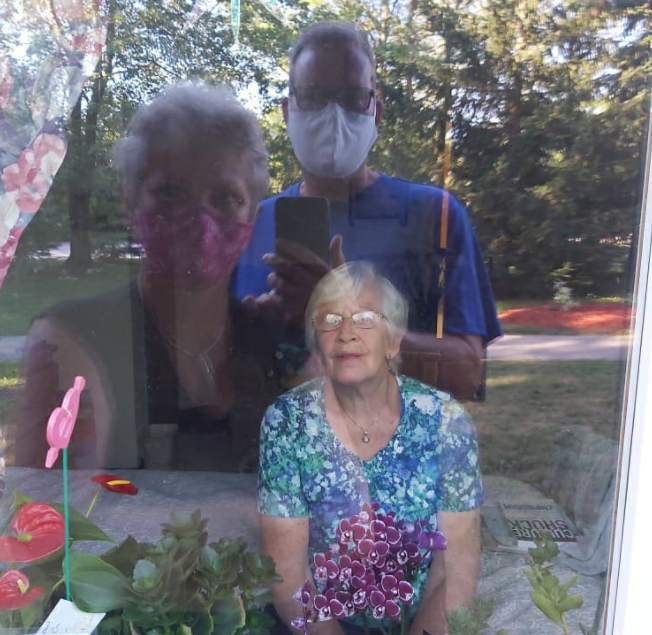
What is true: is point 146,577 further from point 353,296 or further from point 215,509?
point 353,296

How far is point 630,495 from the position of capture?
2.91ft

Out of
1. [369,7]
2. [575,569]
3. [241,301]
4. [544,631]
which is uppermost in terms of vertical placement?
[369,7]

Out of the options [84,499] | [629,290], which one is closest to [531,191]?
[629,290]

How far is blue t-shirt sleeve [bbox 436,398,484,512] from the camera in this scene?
1228 mm

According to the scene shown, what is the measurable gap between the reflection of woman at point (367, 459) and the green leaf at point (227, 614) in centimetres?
14

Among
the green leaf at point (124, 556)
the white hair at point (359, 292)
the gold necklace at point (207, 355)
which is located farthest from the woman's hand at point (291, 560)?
the gold necklace at point (207, 355)

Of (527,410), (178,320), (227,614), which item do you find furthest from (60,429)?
(527,410)

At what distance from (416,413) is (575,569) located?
393mm

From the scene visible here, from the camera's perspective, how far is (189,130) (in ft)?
5.29

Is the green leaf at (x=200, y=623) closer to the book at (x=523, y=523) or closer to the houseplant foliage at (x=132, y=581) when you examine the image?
the houseplant foliage at (x=132, y=581)

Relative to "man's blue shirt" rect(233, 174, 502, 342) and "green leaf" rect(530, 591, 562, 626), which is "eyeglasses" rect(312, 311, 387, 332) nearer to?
"man's blue shirt" rect(233, 174, 502, 342)

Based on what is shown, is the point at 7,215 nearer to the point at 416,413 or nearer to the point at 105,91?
the point at 105,91

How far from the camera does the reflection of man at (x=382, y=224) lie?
4.42 ft

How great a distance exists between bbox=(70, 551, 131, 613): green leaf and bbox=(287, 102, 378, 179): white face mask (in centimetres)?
93
